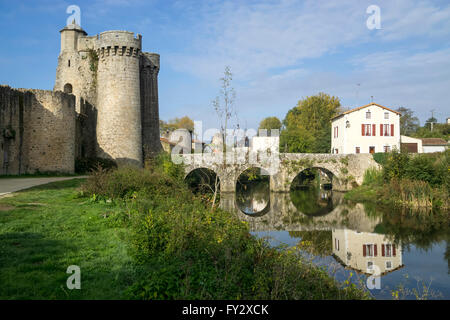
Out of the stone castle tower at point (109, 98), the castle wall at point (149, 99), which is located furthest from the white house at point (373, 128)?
the stone castle tower at point (109, 98)

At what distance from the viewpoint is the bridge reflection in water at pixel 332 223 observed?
1170 cm

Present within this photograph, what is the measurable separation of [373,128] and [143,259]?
3210cm

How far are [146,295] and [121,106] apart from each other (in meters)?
21.5

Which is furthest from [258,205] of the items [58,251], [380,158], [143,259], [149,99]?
[58,251]

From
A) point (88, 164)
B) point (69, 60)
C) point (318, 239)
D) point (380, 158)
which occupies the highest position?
point (69, 60)

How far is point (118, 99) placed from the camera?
80.9ft

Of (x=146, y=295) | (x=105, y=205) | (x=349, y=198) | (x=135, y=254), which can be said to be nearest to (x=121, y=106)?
(x=105, y=205)

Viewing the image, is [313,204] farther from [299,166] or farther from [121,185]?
[121,185]

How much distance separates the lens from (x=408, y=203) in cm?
2138

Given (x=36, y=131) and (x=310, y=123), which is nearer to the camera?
(x=36, y=131)

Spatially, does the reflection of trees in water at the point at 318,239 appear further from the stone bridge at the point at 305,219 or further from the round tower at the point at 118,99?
the round tower at the point at 118,99

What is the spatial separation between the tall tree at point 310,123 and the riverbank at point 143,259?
36.9 metres

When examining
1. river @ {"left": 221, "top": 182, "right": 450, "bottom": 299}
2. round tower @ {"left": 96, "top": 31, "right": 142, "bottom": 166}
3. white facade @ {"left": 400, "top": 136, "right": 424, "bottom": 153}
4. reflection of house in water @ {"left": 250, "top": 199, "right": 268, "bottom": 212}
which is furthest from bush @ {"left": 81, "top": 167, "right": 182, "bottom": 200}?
white facade @ {"left": 400, "top": 136, "right": 424, "bottom": 153}
